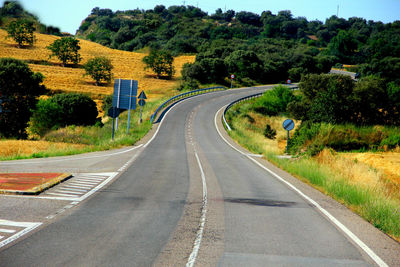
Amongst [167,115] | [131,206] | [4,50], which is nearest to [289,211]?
[131,206]

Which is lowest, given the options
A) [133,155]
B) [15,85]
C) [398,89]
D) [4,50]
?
[133,155]

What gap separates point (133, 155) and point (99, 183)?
31.5 ft

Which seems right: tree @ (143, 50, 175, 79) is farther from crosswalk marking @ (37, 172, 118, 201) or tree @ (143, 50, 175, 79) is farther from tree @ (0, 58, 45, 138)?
crosswalk marking @ (37, 172, 118, 201)

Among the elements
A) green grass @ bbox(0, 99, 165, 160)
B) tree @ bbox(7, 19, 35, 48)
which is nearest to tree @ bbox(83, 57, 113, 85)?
tree @ bbox(7, 19, 35, 48)

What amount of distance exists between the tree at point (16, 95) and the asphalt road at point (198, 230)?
33.9 meters

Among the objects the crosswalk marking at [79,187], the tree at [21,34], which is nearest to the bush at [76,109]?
the crosswalk marking at [79,187]

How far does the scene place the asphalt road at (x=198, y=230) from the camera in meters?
5.91

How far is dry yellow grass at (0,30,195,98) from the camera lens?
7312 centimetres

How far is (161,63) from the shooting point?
89938mm

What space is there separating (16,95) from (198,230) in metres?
42.9

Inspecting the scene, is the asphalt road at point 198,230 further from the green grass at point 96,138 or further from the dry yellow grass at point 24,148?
the dry yellow grass at point 24,148

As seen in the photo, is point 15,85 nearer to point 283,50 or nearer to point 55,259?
point 55,259

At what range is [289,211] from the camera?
9398 mm

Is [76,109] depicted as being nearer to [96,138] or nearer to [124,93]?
[96,138]
